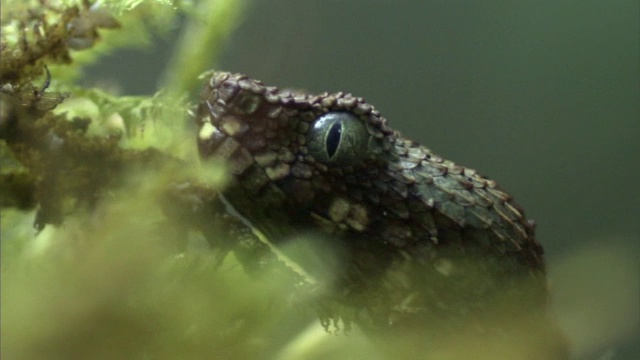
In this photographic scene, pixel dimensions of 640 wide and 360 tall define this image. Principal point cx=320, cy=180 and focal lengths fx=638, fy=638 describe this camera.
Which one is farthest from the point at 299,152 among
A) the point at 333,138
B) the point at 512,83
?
the point at 512,83

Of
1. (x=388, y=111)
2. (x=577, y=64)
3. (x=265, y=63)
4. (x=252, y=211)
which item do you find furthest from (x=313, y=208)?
(x=577, y=64)

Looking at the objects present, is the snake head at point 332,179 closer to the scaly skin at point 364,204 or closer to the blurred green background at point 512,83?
the scaly skin at point 364,204

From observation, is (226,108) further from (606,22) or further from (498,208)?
(606,22)

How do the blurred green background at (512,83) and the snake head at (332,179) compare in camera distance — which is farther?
the blurred green background at (512,83)

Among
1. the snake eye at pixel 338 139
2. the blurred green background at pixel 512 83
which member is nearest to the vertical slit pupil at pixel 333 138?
the snake eye at pixel 338 139

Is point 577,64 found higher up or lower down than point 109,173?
higher up

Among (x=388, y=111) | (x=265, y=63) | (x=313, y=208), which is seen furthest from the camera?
(x=388, y=111)

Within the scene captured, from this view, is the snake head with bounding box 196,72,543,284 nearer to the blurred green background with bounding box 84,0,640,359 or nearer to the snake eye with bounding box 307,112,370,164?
the snake eye with bounding box 307,112,370,164
